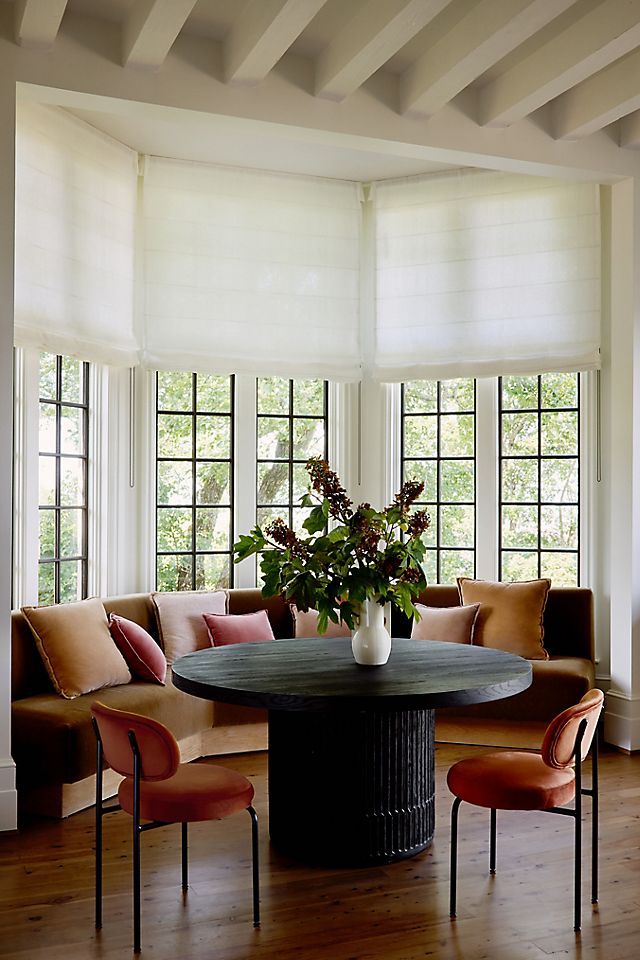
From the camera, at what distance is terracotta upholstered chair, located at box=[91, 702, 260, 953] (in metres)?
2.72

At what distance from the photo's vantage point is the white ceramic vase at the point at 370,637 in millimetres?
3490

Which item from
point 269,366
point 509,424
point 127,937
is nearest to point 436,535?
point 509,424

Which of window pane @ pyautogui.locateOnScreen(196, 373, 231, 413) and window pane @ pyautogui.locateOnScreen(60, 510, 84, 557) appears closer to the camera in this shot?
window pane @ pyautogui.locateOnScreen(60, 510, 84, 557)

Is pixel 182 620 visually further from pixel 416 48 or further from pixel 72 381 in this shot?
pixel 416 48

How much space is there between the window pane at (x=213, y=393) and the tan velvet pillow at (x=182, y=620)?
125 centimetres

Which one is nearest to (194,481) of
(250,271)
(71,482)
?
(71,482)

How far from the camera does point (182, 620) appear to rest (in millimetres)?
5125

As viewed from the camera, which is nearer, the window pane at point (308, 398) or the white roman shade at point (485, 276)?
the white roman shade at point (485, 276)

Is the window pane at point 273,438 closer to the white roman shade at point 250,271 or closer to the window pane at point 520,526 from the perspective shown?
the white roman shade at point 250,271

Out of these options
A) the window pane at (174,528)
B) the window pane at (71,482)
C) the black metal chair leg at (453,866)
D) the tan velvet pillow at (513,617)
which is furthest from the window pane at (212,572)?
the black metal chair leg at (453,866)

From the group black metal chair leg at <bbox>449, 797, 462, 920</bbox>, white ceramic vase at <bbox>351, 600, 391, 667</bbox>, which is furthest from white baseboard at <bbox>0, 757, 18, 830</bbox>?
black metal chair leg at <bbox>449, 797, 462, 920</bbox>

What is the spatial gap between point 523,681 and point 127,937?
5.08 feet

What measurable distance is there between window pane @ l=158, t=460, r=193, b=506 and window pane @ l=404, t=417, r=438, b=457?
1.45 meters

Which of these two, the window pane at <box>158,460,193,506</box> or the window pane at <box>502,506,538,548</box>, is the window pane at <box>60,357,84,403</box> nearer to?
the window pane at <box>158,460,193,506</box>
